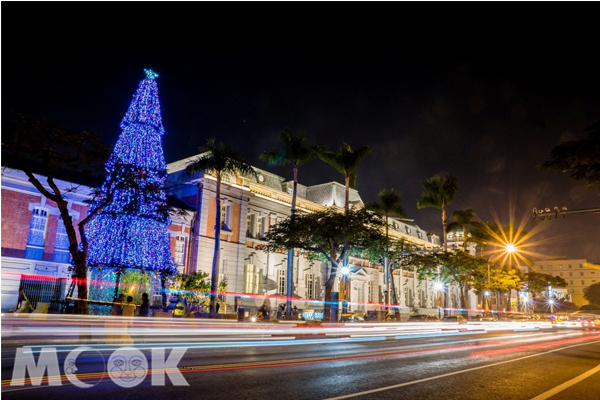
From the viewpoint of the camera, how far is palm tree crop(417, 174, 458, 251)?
49.9 meters

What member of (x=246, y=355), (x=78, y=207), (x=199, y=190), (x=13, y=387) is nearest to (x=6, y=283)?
(x=78, y=207)

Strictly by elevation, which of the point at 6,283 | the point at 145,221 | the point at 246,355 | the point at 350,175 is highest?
the point at 350,175

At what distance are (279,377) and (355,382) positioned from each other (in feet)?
4.87

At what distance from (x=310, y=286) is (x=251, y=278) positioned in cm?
848

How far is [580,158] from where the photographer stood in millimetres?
12234

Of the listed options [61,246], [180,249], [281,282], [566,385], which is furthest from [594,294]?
[566,385]

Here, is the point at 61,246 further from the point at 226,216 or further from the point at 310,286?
the point at 310,286

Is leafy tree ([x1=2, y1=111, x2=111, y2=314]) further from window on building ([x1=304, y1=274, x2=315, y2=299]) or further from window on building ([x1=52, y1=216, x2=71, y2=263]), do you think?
window on building ([x1=304, y1=274, x2=315, y2=299])

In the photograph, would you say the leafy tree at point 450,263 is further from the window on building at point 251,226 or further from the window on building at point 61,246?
the window on building at point 61,246

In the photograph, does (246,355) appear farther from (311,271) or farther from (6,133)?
(311,271)

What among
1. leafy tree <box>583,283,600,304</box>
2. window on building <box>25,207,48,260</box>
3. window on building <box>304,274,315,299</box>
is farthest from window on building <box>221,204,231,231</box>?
leafy tree <box>583,283,600,304</box>

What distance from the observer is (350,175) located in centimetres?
3706

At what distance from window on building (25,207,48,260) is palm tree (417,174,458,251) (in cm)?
3713

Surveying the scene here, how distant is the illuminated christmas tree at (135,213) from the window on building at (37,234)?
3755 millimetres
